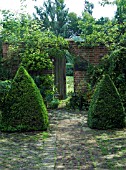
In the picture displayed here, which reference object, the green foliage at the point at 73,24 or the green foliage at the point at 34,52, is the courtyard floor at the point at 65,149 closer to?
the green foliage at the point at 34,52

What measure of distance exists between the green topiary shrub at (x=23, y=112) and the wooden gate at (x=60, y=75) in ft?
15.6

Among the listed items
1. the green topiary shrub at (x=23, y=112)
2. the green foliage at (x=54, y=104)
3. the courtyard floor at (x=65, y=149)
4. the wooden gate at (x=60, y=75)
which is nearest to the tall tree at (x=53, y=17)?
the wooden gate at (x=60, y=75)

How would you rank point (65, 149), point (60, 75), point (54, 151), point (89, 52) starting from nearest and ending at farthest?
point (54, 151) < point (65, 149) < point (89, 52) < point (60, 75)

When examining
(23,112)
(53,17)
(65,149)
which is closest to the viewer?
(65,149)

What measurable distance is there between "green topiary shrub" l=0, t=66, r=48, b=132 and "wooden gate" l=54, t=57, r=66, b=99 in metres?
4.74

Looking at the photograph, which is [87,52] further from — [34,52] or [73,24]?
[73,24]

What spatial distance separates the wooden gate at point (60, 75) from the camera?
36.9 ft

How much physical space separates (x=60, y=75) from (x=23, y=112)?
16.8 feet

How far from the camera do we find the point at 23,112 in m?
6.43

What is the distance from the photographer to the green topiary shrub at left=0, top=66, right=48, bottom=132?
6.42 m

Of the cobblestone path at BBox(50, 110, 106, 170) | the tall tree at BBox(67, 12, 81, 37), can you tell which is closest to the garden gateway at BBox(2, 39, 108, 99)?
the cobblestone path at BBox(50, 110, 106, 170)

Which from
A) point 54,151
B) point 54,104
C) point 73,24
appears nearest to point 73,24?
point 73,24

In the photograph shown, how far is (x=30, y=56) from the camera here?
10273 millimetres

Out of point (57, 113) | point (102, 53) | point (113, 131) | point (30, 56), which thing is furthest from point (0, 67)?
point (113, 131)
